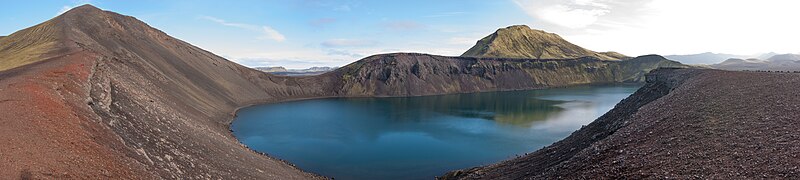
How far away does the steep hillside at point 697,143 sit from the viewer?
735 inches

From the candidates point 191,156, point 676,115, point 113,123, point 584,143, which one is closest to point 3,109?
point 113,123

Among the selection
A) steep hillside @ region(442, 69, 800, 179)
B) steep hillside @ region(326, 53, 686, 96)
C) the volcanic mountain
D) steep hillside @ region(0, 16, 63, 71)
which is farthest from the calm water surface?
steep hillside @ region(326, 53, 686, 96)

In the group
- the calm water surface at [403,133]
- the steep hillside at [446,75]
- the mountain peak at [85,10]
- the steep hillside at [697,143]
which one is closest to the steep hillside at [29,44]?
the mountain peak at [85,10]

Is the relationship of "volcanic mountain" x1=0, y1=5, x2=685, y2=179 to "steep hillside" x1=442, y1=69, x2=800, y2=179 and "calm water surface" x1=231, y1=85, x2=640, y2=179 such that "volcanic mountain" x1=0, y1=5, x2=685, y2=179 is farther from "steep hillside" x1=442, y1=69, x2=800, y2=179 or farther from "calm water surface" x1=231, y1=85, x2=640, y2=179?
"steep hillside" x1=442, y1=69, x2=800, y2=179

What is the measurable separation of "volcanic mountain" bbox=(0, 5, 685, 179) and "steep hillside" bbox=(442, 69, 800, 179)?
75.4 ft

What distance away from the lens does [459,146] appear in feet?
185

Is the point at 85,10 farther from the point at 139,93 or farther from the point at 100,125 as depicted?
the point at 100,125

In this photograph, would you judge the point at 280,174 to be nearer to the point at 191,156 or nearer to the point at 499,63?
the point at 191,156

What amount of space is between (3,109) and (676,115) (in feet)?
145

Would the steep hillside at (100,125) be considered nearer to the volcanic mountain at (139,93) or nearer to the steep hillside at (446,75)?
the volcanic mountain at (139,93)

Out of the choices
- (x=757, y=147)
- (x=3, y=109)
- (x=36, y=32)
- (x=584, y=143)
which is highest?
(x=36, y=32)

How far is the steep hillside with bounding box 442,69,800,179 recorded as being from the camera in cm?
1867

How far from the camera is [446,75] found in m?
165

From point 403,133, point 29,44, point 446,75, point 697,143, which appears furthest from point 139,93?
point 446,75
